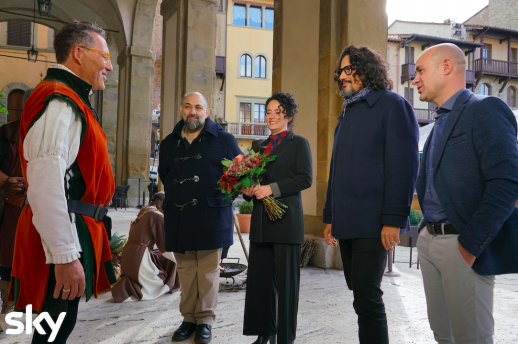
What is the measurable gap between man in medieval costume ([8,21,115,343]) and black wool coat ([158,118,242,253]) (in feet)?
3.96

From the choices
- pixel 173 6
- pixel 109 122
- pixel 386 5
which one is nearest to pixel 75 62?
pixel 386 5

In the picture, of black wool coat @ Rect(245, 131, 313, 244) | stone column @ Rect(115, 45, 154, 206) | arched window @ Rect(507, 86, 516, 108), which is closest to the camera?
black wool coat @ Rect(245, 131, 313, 244)

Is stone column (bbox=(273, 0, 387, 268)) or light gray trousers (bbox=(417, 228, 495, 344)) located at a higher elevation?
stone column (bbox=(273, 0, 387, 268))

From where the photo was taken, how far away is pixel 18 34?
73.9ft

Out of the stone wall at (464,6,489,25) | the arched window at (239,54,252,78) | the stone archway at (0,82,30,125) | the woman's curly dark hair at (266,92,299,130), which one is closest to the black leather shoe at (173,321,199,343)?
the woman's curly dark hair at (266,92,299,130)

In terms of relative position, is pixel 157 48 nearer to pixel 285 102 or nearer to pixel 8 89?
pixel 8 89

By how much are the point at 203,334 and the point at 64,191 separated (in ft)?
5.68

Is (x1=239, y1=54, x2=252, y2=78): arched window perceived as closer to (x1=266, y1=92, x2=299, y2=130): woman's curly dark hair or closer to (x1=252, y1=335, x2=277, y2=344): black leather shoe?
(x1=266, y1=92, x2=299, y2=130): woman's curly dark hair

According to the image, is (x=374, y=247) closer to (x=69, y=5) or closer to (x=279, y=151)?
(x=279, y=151)

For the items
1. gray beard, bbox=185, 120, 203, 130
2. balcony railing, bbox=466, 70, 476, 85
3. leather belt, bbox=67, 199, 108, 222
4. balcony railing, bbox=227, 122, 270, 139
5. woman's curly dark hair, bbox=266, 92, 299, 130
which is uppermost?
balcony railing, bbox=466, 70, 476, 85

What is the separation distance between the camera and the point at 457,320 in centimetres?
178

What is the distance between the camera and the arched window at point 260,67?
30.5 meters

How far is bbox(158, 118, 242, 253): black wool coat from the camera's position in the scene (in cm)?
316

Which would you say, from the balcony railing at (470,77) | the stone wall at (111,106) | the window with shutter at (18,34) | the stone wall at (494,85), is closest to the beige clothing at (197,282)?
the stone wall at (111,106)
